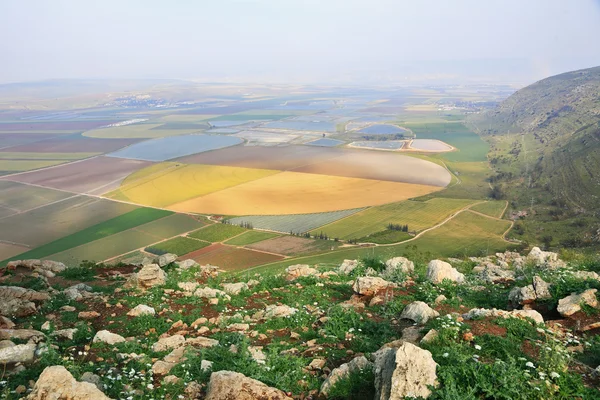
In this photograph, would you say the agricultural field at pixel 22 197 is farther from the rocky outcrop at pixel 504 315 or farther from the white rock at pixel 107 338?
Result: the rocky outcrop at pixel 504 315

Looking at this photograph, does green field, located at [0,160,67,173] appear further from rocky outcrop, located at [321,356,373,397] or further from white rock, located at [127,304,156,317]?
rocky outcrop, located at [321,356,373,397]

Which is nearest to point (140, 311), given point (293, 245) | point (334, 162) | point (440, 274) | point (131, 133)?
point (440, 274)

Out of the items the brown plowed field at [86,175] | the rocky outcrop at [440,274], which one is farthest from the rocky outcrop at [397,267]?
the brown plowed field at [86,175]

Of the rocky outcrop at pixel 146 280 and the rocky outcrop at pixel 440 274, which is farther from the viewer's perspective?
the rocky outcrop at pixel 146 280

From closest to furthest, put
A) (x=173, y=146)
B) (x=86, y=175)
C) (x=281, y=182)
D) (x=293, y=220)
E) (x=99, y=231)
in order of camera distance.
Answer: (x=99, y=231) → (x=293, y=220) → (x=281, y=182) → (x=86, y=175) → (x=173, y=146)

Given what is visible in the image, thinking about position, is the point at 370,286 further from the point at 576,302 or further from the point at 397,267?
the point at 576,302

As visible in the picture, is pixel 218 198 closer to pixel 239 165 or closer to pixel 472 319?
pixel 239 165

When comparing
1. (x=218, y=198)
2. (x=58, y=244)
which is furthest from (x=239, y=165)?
(x=58, y=244)
